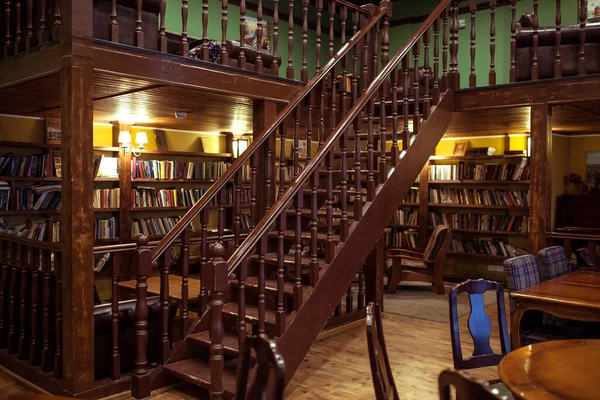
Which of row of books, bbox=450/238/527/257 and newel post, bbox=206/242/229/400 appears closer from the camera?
newel post, bbox=206/242/229/400

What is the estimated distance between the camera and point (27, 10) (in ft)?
14.2

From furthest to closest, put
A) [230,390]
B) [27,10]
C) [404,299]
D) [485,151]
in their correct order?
[485,151], [404,299], [27,10], [230,390]

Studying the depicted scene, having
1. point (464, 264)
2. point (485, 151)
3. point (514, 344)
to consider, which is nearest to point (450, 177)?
point (485, 151)

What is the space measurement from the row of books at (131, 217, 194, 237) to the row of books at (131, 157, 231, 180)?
569mm

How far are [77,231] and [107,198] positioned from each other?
11.4 ft

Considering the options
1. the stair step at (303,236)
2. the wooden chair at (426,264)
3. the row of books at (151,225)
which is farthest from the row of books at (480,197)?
the stair step at (303,236)

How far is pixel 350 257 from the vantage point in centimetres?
415

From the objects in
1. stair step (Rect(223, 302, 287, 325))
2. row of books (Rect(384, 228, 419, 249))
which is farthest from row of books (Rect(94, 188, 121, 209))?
row of books (Rect(384, 228, 419, 249))

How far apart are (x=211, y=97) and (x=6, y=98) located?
1979mm

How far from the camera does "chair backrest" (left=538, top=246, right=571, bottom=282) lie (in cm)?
438

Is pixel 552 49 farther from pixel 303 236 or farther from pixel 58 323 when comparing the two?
pixel 58 323

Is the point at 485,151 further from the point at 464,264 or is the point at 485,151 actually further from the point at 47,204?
the point at 47,204

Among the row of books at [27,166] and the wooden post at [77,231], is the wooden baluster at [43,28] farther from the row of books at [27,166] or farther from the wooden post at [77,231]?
the row of books at [27,166]

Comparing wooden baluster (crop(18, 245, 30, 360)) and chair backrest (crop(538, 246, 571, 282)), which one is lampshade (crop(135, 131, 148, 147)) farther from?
chair backrest (crop(538, 246, 571, 282))
